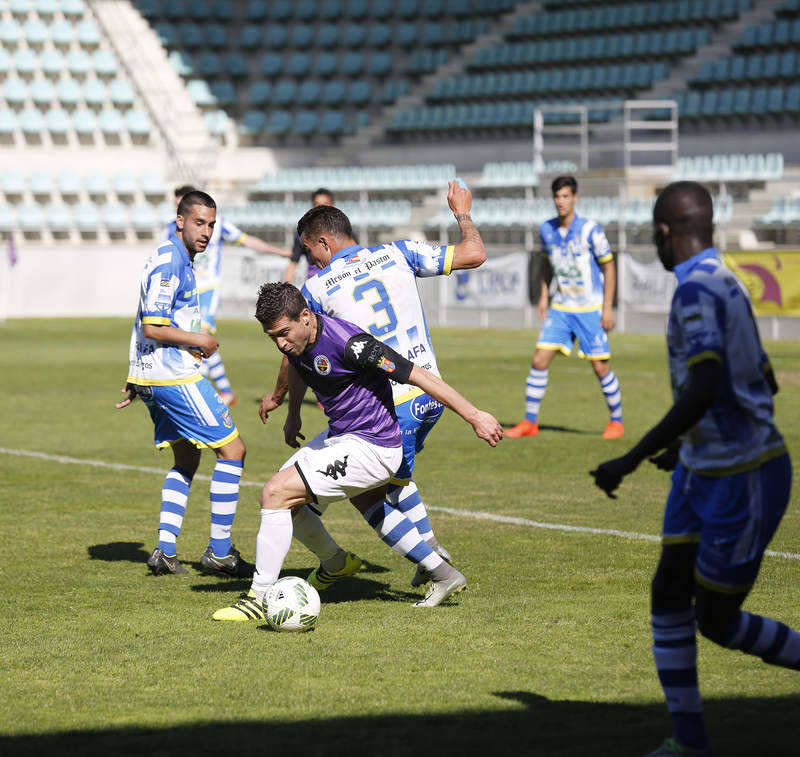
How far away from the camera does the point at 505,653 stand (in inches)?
215

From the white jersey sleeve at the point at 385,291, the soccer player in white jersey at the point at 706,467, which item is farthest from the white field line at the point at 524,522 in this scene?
the soccer player in white jersey at the point at 706,467

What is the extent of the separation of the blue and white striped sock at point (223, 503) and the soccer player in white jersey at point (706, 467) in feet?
11.6

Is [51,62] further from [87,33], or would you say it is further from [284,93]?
[284,93]

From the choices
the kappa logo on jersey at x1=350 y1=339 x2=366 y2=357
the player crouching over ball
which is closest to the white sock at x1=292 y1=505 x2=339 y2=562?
the player crouching over ball

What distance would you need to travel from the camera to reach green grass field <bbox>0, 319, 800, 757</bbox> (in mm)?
4410

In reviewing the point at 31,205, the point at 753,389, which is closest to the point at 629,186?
the point at 31,205

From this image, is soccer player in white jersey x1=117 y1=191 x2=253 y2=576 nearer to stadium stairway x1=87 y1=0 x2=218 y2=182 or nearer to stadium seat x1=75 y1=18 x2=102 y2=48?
stadium stairway x1=87 y1=0 x2=218 y2=182

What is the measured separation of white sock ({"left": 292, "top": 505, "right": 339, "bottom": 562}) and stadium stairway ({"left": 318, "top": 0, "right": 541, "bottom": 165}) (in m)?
35.6

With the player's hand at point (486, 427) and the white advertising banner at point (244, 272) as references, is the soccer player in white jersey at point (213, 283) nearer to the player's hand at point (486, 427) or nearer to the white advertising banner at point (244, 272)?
the player's hand at point (486, 427)

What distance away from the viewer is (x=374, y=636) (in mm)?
5793

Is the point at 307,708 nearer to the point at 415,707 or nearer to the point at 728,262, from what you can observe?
the point at 415,707

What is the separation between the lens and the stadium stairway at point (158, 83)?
41406 mm

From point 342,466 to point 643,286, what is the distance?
2329 centimetres

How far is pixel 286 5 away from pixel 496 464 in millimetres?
37093
